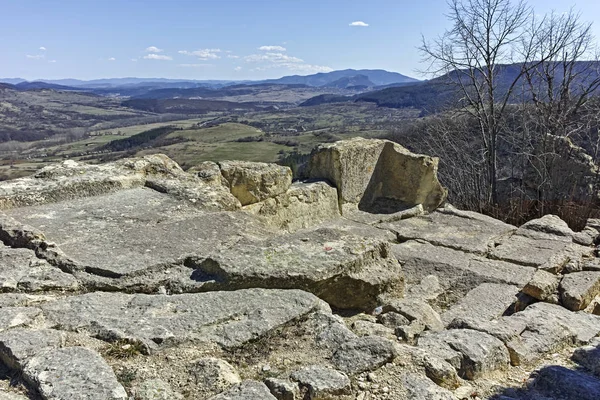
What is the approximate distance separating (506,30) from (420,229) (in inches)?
314

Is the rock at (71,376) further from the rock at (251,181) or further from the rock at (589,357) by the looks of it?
the rock at (251,181)

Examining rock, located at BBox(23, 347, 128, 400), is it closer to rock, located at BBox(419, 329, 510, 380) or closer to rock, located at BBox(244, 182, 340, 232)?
rock, located at BBox(419, 329, 510, 380)

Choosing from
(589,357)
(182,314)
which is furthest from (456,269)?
(182,314)

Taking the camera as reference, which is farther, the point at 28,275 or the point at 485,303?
the point at 485,303

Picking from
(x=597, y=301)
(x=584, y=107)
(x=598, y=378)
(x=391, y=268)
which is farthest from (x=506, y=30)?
(x=598, y=378)

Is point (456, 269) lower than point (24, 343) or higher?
lower

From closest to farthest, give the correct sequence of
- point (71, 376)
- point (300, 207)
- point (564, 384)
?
point (71, 376)
point (564, 384)
point (300, 207)

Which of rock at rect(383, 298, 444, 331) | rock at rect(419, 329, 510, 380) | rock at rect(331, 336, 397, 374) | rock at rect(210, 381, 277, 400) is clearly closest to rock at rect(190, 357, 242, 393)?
rock at rect(210, 381, 277, 400)

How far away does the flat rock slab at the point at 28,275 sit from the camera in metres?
3.19

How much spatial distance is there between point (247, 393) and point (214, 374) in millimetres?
247

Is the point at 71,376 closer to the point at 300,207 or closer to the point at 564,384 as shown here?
the point at 564,384

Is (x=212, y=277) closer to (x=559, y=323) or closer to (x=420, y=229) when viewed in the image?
(x=559, y=323)

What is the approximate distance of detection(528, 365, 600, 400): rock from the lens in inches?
106

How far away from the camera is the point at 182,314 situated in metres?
2.94
